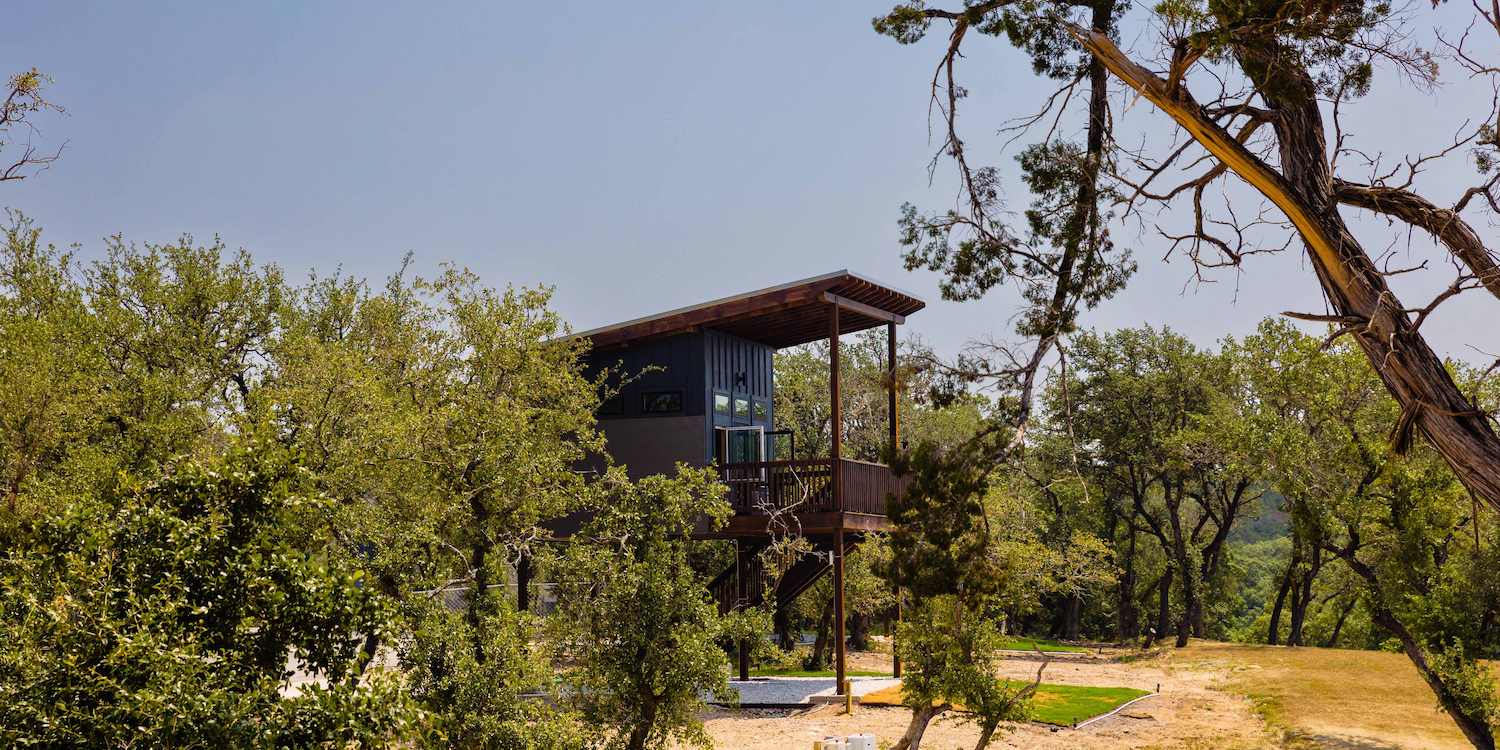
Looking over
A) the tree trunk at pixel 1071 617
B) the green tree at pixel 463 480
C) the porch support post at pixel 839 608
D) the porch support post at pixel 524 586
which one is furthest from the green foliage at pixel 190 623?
the tree trunk at pixel 1071 617

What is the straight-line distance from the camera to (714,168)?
21.6 m

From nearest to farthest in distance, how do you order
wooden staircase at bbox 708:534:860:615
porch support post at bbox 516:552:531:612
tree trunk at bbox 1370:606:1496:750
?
tree trunk at bbox 1370:606:1496:750 → porch support post at bbox 516:552:531:612 → wooden staircase at bbox 708:534:860:615

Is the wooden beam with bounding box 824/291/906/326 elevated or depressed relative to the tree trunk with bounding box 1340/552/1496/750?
elevated

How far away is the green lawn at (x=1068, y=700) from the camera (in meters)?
18.4

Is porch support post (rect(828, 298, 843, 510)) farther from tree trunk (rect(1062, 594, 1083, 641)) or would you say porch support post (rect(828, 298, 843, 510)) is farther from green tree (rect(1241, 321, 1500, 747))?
tree trunk (rect(1062, 594, 1083, 641))

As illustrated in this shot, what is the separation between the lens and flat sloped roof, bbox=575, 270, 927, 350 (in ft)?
63.9

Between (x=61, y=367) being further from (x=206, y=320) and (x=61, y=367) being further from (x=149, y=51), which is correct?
(x=149, y=51)

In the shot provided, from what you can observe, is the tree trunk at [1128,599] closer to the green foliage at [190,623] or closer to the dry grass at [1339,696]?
the dry grass at [1339,696]

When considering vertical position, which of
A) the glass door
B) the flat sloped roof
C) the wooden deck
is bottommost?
the wooden deck

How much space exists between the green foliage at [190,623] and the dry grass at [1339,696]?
15.6 metres

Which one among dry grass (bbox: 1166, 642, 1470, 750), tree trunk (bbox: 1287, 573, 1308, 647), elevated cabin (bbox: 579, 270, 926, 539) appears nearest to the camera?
dry grass (bbox: 1166, 642, 1470, 750)

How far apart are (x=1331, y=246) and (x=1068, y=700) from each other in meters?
16.4

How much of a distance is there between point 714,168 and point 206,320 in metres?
10.5

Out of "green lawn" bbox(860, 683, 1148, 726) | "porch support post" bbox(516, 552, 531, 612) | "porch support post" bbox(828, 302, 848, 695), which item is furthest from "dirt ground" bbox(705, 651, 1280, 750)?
"porch support post" bbox(516, 552, 531, 612)
